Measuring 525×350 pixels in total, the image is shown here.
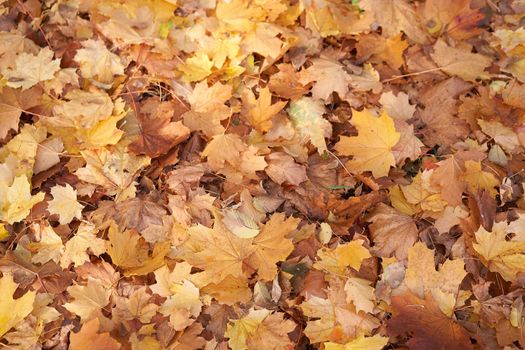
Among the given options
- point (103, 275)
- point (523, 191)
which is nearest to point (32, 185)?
point (103, 275)

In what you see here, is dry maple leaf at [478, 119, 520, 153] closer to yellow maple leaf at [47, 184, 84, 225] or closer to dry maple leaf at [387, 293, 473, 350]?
dry maple leaf at [387, 293, 473, 350]

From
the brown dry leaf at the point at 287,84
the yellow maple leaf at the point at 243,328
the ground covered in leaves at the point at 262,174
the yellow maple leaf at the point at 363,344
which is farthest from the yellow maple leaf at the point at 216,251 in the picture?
the brown dry leaf at the point at 287,84

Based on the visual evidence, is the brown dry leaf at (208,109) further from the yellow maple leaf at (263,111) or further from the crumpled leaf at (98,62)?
the crumpled leaf at (98,62)

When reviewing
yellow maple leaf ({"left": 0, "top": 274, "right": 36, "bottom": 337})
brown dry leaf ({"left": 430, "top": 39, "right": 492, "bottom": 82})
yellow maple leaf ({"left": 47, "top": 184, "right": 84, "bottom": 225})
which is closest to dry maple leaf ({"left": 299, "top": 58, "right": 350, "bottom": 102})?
brown dry leaf ({"left": 430, "top": 39, "right": 492, "bottom": 82})

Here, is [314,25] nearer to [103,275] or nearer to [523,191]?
[523,191]

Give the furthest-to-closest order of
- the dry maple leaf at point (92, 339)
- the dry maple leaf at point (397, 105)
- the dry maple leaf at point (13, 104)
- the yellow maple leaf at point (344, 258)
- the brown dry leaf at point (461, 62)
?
the brown dry leaf at point (461, 62)
the dry maple leaf at point (397, 105)
the dry maple leaf at point (13, 104)
the yellow maple leaf at point (344, 258)
the dry maple leaf at point (92, 339)

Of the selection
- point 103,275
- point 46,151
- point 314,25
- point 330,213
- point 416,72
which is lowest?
point 103,275

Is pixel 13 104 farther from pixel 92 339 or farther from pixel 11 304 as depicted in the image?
pixel 92 339
